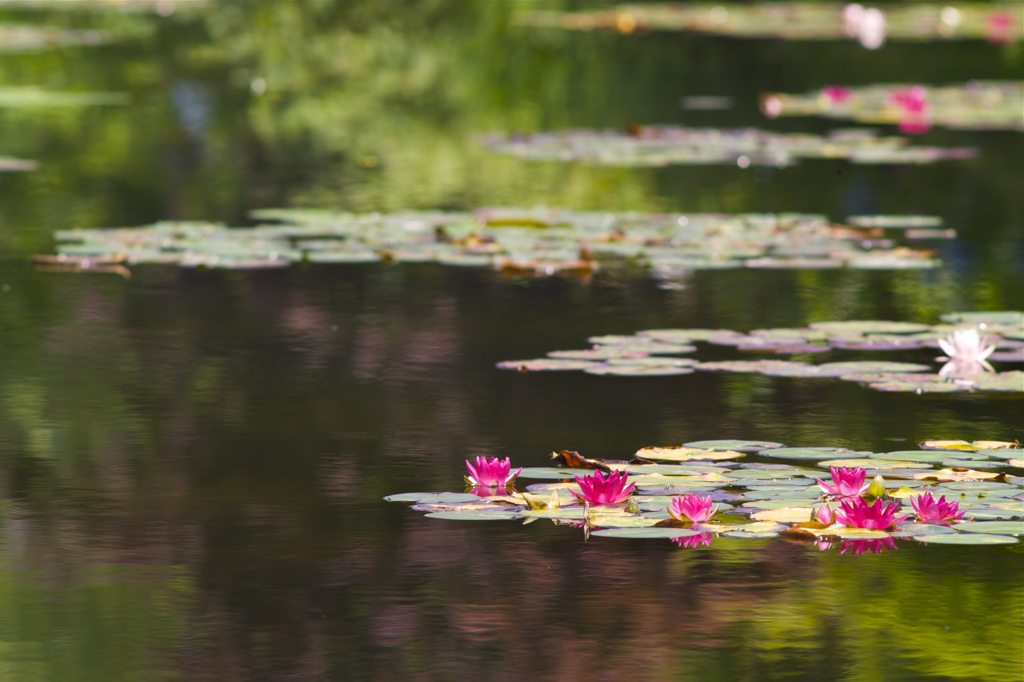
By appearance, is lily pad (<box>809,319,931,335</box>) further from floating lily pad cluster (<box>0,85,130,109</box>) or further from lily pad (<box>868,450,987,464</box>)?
floating lily pad cluster (<box>0,85,130,109</box>)

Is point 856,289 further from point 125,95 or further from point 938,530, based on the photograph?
point 125,95

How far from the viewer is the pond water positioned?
384cm

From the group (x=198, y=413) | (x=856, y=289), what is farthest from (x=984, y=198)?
(x=198, y=413)

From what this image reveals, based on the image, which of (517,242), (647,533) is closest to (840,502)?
(647,533)

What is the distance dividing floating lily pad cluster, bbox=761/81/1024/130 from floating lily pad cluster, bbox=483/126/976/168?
0.71m

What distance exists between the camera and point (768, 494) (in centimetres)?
472

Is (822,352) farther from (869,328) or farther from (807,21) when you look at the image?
(807,21)

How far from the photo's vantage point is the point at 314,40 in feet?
70.5

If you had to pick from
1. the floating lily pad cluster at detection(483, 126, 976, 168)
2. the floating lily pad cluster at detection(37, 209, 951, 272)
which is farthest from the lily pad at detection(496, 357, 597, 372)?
the floating lily pad cluster at detection(483, 126, 976, 168)

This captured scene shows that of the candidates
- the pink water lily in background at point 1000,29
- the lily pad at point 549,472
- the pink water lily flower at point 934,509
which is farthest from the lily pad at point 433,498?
the pink water lily in background at point 1000,29

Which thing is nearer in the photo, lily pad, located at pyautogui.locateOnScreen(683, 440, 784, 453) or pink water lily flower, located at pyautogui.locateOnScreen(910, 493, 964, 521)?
pink water lily flower, located at pyautogui.locateOnScreen(910, 493, 964, 521)

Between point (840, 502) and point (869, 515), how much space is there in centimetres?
15

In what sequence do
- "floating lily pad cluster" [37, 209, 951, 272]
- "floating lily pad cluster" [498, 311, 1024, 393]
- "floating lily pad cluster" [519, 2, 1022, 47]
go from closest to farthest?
"floating lily pad cluster" [498, 311, 1024, 393] → "floating lily pad cluster" [37, 209, 951, 272] → "floating lily pad cluster" [519, 2, 1022, 47]

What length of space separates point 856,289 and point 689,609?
4138 mm
